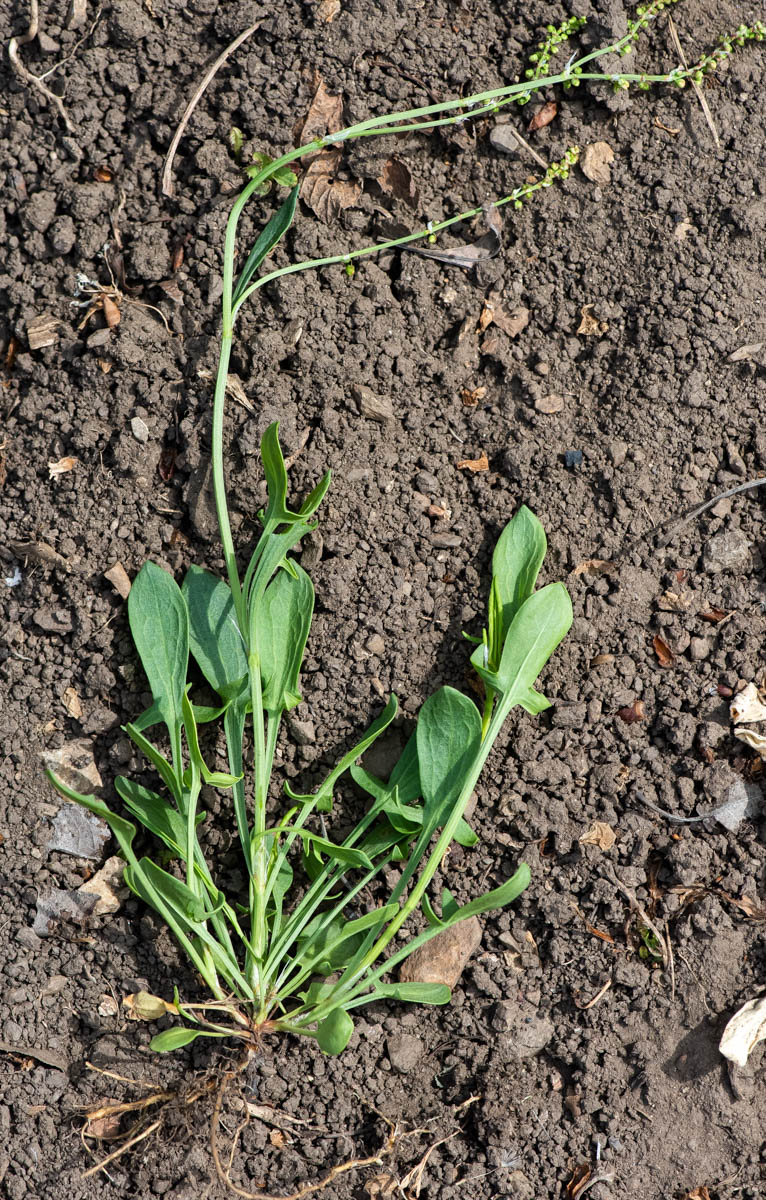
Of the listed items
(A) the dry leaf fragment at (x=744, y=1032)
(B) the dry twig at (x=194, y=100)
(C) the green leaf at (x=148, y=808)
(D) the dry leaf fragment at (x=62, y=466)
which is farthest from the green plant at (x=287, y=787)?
(A) the dry leaf fragment at (x=744, y=1032)

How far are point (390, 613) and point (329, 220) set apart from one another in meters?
0.84

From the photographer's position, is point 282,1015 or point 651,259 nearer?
point 282,1015

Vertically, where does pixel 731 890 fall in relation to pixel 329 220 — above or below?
below

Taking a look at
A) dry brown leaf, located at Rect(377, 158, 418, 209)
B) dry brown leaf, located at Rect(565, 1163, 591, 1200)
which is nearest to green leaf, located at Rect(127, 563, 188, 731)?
dry brown leaf, located at Rect(377, 158, 418, 209)

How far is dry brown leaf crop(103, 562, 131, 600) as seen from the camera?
6.31 feet

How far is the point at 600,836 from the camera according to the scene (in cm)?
192

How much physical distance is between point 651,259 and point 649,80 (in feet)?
1.18

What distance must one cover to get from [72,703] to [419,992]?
2.92ft

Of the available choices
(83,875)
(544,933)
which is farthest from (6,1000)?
(544,933)

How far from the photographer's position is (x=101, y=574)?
6.36 ft

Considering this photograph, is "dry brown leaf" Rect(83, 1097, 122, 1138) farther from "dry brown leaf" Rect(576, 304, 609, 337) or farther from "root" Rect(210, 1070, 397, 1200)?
"dry brown leaf" Rect(576, 304, 609, 337)

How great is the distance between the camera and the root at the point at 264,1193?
178 cm

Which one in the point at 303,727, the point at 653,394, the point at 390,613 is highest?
the point at 653,394

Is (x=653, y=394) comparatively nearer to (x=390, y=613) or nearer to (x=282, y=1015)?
(x=390, y=613)
